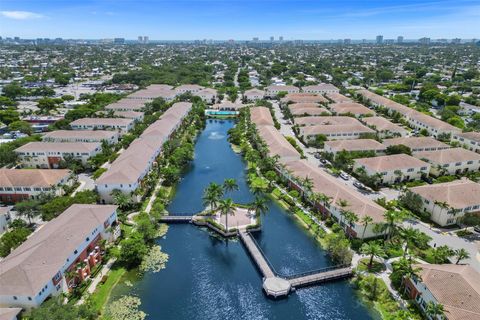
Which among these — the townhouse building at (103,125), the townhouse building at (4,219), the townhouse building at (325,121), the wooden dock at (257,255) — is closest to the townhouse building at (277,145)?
the townhouse building at (325,121)

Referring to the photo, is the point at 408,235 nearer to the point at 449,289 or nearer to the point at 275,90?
the point at 449,289

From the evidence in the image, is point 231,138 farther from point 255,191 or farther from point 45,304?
point 45,304

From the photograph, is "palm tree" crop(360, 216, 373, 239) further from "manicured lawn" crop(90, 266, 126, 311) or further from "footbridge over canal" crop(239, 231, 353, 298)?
"manicured lawn" crop(90, 266, 126, 311)

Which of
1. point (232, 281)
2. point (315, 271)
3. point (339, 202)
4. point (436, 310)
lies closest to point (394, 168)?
point (339, 202)

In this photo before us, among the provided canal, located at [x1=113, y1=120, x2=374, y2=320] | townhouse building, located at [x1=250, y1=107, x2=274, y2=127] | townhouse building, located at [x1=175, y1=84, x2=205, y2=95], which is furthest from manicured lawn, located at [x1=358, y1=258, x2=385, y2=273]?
townhouse building, located at [x1=175, y1=84, x2=205, y2=95]

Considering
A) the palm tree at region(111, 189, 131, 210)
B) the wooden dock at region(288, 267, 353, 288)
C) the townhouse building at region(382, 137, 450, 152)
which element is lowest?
the wooden dock at region(288, 267, 353, 288)

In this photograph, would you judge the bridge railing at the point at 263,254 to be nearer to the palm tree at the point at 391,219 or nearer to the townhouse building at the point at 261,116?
the palm tree at the point at 391,219
